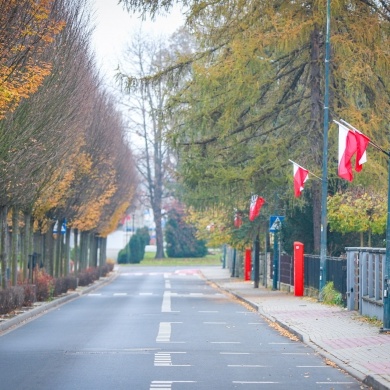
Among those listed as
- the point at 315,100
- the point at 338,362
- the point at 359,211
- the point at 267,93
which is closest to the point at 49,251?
the point at 267,93

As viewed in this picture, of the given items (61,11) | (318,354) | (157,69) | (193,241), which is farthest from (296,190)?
(193,241)

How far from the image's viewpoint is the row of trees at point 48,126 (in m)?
18.7

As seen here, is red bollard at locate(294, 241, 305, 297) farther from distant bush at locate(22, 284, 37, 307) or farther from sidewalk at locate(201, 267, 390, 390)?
distant bush at locate(22, 284, 37, 307)

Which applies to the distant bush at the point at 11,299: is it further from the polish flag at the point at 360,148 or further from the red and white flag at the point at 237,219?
the red and white flag at the point at 237,219

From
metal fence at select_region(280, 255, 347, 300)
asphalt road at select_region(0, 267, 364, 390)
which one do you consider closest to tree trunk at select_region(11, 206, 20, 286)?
asphalt road at select_region(0, 267, 364, 390)

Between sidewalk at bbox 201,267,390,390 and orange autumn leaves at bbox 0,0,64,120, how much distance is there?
7090 mm

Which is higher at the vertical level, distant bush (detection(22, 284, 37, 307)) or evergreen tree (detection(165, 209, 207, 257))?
evergreen tree (detection(165, 209, 207, 257))

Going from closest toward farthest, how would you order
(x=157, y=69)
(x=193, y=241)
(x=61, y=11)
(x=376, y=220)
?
(x=61, y=11) → (x=376, y=220) → (x=157, y=69) → (x=193, y=241)

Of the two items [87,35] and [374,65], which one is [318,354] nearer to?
[87,35]

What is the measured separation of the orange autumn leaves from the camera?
58.8ft

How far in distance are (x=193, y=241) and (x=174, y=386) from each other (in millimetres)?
88427

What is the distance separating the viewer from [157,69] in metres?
35.8

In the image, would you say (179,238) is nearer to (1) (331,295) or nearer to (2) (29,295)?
(2) (29,295)

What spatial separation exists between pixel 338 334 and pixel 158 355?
483 centimetres
